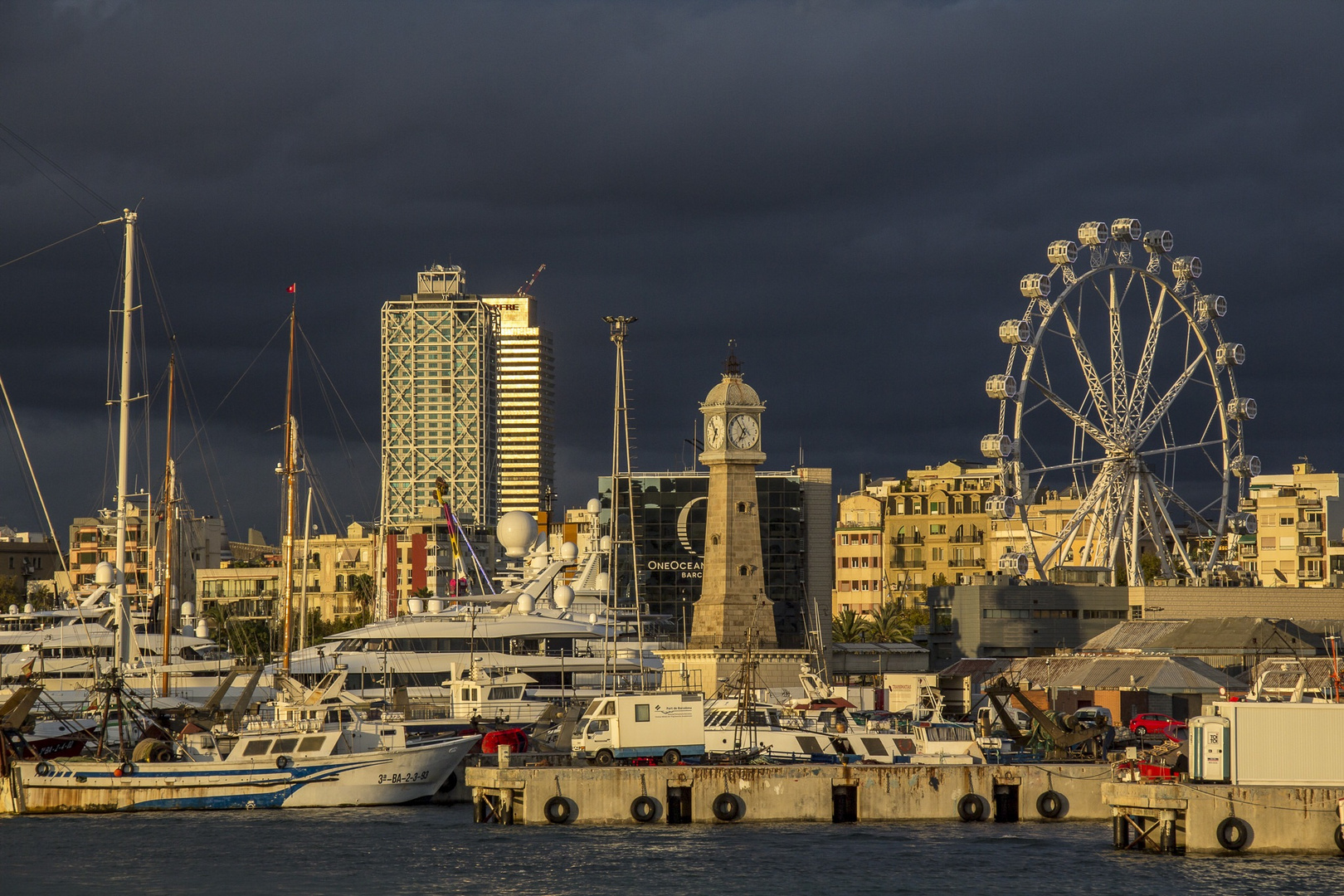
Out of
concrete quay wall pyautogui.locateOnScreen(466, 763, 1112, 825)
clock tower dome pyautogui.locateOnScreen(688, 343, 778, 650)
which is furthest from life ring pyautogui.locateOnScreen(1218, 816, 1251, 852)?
clock tower dome pyautogui.locateOnScreen(688, 343, 778, 650)

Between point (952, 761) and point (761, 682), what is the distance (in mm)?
26588

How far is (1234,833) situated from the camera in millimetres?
49000

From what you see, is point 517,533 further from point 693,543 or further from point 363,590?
point 363,590

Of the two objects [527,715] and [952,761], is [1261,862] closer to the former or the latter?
[952,761]

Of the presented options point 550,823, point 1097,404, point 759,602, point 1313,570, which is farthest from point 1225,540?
point 550,823

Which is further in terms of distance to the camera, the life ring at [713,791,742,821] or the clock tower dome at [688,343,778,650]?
the clock tower dome at [688,343,778,650]

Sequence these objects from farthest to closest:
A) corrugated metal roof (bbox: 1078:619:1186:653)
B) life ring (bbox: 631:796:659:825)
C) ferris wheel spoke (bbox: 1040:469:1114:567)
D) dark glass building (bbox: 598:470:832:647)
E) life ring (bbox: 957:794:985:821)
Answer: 1. dark glass building (bbox: 598:470:832:647)
2. ferris wheel spoke (bbox: 1040:469:1114:567)
3. corrugated metal roof (bbox: 1078:619:1186:653)
4. life ring (bbox: 957:794:985:821)
5. life ring (bbox: 631:796:659:825)

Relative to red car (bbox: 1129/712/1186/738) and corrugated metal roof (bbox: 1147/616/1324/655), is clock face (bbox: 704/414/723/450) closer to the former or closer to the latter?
red car (bbox: 1129/712/1186/738)

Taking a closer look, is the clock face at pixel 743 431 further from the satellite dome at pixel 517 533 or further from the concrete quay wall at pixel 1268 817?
the concrete quay wall at pixel 1268 817

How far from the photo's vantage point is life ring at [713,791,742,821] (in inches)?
2256

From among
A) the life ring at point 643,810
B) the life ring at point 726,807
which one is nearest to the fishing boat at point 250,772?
the life ring at point 643,810

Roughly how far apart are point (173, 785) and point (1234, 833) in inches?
1307

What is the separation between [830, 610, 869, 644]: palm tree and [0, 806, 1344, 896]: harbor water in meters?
77.8

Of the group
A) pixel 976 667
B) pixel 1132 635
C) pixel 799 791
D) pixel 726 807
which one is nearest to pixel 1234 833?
pixel 799 791
